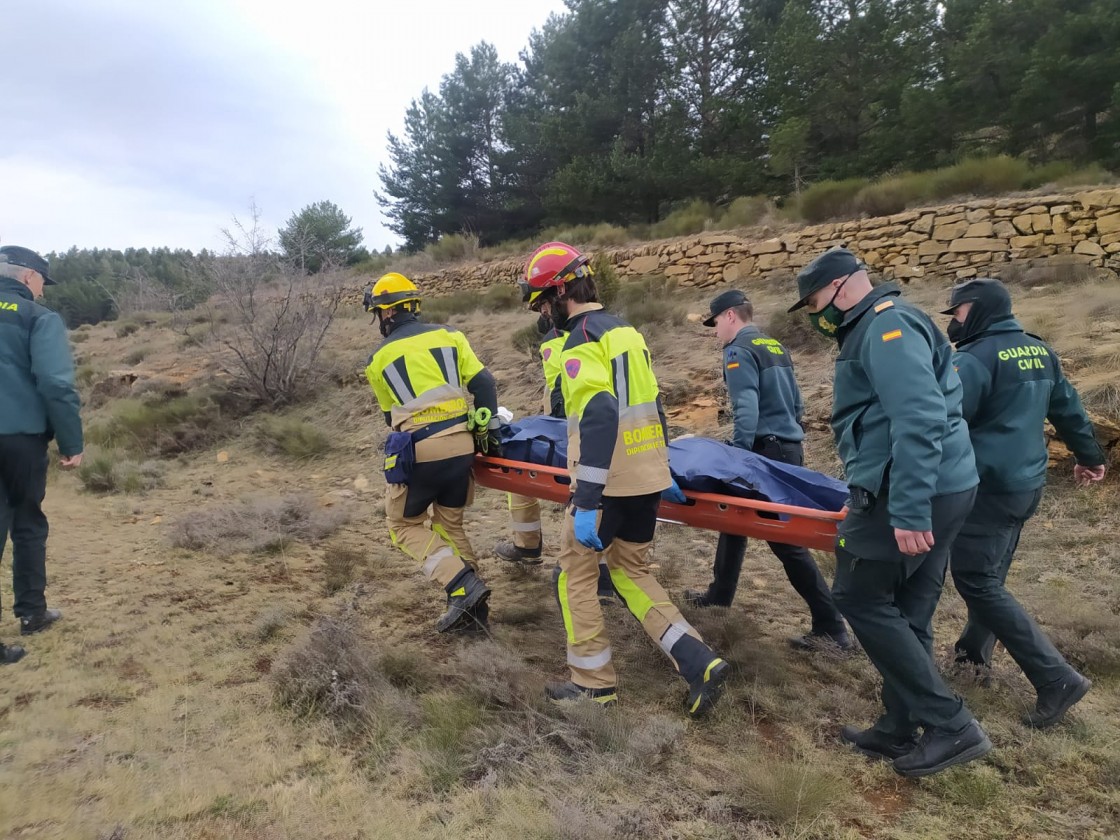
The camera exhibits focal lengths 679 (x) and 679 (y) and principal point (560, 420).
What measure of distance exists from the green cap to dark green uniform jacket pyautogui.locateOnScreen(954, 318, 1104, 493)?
854 mm

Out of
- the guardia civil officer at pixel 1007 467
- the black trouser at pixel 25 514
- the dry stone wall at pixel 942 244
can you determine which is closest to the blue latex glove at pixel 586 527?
the guardia civil officer at pixel 1007 467

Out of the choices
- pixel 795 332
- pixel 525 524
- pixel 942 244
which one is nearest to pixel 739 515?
pixel 525 524

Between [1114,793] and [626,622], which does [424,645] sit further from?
[1114,793]

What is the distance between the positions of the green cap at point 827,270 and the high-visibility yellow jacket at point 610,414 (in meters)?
0.70

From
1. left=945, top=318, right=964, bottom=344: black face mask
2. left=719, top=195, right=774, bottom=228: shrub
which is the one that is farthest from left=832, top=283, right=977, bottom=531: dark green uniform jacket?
left=719, top=195, right=774, bottom=228: shrub

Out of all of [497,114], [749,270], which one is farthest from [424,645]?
[497,114]

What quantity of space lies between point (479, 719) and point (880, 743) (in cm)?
165

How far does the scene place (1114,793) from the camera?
2410mm

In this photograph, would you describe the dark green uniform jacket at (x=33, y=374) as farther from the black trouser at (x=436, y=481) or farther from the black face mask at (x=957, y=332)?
the black face mask at (x=957, y=332)

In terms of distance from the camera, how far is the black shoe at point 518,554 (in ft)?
16.9

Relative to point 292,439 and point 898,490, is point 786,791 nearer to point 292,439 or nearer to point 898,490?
point 898,490

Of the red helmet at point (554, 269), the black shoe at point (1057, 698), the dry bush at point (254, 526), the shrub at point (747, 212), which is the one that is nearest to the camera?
the black shoe at point (1057, 698)

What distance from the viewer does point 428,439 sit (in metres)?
3.99

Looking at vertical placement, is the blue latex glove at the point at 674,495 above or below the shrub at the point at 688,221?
below
